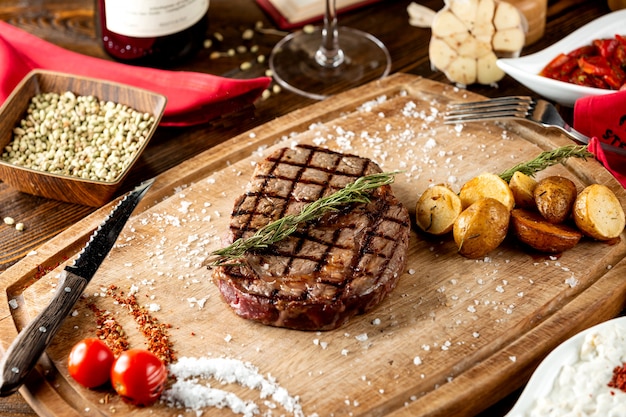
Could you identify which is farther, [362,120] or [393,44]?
[393,44]

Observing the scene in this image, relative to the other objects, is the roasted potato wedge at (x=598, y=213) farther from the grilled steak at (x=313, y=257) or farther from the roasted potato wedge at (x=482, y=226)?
the grilled steak at (x=313, y=257)

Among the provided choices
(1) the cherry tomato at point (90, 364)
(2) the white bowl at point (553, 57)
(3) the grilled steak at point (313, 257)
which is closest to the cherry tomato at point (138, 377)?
(1) the cherry tomato at point (90, 364)

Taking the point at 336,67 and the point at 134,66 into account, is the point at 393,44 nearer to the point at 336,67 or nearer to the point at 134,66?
the point at 336,67

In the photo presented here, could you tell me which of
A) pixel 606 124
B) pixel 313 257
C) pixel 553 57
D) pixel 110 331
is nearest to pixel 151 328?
pixel 110 331

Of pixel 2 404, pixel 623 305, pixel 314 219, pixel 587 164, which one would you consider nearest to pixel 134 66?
pixel 314 219

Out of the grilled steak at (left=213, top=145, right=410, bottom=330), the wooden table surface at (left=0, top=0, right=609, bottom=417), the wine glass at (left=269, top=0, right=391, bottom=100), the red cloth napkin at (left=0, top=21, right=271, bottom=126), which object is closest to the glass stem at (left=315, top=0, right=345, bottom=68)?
the wine glass at (left=269, top=0, right=391, bottom=100)

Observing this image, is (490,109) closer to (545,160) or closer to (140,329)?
(545,160)
